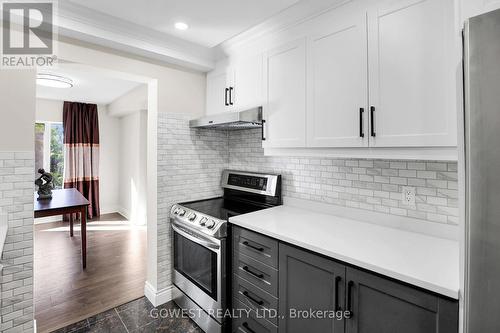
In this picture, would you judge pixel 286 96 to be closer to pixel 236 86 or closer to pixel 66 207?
pixel 236 86

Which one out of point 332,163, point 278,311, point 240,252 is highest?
point 332,163

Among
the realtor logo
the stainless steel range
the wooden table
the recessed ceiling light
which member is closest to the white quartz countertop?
the stainless steel range

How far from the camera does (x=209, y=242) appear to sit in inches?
79.9

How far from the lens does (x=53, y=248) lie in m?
3.82

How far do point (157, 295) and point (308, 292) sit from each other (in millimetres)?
1650

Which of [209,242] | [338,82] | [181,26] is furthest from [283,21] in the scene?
[209,242]

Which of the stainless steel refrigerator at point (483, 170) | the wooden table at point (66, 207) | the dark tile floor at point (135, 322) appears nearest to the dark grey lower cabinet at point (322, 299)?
the stainless steel refrigerator at point (483, 170)

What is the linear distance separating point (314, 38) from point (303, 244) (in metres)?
1.37

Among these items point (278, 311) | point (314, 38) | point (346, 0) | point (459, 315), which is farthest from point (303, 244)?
point (346, 0)

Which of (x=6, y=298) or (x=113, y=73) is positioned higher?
→ (x=113, y=73)

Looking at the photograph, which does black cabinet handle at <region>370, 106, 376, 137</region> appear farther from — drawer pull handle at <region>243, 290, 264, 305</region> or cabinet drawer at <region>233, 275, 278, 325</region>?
drawer pull handle at <region>243, 290, 264, 305</region>

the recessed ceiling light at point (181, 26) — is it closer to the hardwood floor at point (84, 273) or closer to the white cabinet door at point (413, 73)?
the white cabinet door at point (413, 73)

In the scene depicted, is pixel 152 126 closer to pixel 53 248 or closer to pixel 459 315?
pixel 459 315

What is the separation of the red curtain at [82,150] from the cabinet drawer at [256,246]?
15.7ft
